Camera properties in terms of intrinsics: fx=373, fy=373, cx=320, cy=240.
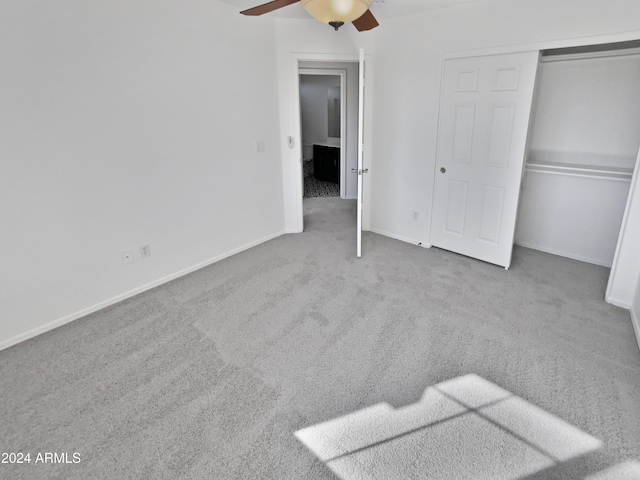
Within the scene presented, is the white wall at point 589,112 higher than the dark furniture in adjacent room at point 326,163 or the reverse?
higher

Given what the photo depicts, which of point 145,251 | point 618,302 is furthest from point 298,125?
point 618,302

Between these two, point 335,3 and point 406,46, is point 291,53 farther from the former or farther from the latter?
point 335,3

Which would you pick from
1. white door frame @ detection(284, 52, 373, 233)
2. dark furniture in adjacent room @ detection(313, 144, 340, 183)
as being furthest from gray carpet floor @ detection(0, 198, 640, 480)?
→ dark furniture in adjacent room @ detection(313, 144, 340, 183)

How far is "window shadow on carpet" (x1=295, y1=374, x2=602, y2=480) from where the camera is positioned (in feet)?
5.41

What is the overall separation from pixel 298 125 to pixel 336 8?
2.51m

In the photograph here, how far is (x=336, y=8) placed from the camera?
189 cm

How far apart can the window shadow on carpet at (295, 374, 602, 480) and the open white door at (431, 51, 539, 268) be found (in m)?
1.99

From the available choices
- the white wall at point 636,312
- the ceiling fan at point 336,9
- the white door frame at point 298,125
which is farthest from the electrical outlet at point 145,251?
the white wall at point 636,312

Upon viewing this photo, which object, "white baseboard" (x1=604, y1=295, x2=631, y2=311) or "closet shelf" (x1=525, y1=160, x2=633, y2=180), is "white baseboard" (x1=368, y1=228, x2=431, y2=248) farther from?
"white baseboard" (x1=604, y1=295, x2=631, y2=311)

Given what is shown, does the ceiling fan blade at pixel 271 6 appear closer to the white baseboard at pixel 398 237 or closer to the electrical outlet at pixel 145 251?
the electrical outlet at pixel 145 251

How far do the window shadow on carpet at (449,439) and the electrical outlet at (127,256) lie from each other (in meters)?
2.12

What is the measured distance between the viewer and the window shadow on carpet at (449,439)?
5.41 feet

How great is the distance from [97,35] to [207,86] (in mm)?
978

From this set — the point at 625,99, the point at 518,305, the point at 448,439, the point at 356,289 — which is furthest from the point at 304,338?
the point at 625,99
